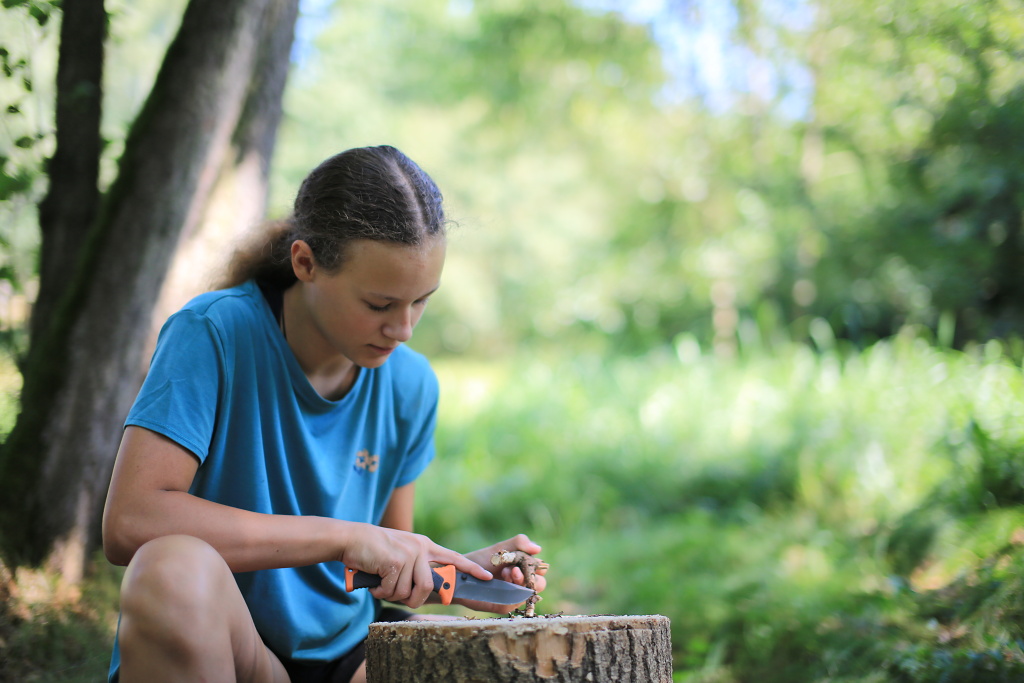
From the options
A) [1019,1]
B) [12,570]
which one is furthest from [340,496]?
[1019,1]

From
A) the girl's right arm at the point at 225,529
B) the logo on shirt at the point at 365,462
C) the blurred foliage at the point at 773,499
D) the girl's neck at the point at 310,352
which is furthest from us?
the blurred foliage at the point at 773,499

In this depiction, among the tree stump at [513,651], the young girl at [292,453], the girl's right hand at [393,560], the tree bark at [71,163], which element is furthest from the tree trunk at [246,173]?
the tree stump at [513,651]

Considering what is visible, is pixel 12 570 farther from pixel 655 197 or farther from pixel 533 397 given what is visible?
pixel 655 197

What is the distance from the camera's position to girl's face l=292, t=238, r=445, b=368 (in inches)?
62.4

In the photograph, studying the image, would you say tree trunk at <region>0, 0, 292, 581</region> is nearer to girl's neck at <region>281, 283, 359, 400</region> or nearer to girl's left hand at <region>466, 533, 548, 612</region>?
girl's neck at <region>281, 283, 359, 400</region>

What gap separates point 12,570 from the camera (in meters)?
2.09

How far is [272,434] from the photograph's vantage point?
165 centimetres

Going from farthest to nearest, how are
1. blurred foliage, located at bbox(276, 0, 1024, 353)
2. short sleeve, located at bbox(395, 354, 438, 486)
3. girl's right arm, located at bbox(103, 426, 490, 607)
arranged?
blurred foliage, located at bbox(276, 0, 1024, 353)
short sleeve, located at bbox(395, 354, 438, 486)
girl's right arm, located at bbox(103, 426, 490, 607)

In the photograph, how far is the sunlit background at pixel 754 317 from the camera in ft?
9.04

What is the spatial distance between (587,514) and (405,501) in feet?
11.3

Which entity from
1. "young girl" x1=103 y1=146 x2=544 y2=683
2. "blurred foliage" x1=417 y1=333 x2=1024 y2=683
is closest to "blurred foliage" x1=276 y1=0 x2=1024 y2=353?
"young girl" x1=103 y1=146 x2=544 y2=683

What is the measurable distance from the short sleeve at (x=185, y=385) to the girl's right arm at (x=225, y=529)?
0.02 metres

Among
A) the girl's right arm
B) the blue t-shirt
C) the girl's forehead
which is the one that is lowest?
the girl's right arm

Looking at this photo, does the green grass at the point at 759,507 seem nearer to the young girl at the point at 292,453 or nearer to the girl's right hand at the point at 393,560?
the young girl at the point at 292,453
